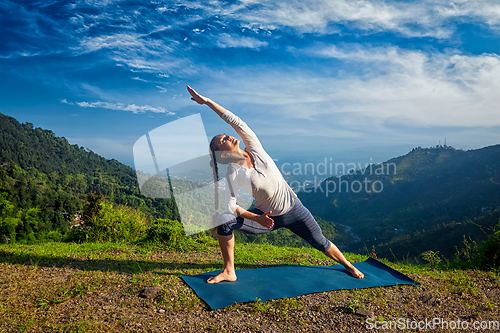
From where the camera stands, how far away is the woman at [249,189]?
3.41 meters

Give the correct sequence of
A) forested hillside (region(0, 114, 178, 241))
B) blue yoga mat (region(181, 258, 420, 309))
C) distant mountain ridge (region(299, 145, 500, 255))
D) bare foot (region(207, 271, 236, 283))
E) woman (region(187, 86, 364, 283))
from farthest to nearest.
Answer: distant mountain ridge (region(299, 145, 500, 255))
forested hillside (region(0, 114, 178, 241))
bare foot (region(207, 271, 236, 283))
woman (region(187, 86, 364, 283))
blue yoga mat (region(181, 258, 420, 309))

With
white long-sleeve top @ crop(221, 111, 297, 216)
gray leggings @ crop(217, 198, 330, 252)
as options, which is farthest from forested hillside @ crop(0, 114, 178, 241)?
white long-sleeve top @ crop(221, 111, 297, 216)

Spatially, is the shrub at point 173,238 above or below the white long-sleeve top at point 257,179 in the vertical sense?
below

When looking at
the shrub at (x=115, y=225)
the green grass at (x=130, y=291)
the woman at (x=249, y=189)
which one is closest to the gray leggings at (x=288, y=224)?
the woman at (x=249, y=189)

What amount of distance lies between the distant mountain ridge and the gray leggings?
48.7m

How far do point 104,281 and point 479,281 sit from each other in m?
4.98

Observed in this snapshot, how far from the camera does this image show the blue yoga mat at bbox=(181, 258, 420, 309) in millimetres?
3314

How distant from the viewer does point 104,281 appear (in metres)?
3.64

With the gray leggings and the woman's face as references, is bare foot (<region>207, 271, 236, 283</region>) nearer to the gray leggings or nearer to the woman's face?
the gray leggings

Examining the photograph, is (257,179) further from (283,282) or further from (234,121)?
(283,282)

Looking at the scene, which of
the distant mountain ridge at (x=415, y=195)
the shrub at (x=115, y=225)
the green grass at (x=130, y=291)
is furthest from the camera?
the distant mountain ridge at (x=415, y=195)

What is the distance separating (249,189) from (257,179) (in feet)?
0.57

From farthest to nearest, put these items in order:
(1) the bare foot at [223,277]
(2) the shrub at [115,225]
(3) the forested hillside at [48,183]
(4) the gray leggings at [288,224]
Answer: (3) the forested hillside at [48,183] → (2) the shrub at [115,225] → (1) the bare foot at [223,277] → (4) the gray leggings at [288,224]

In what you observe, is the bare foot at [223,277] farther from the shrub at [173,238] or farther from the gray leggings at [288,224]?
the shrub at [173,238]
